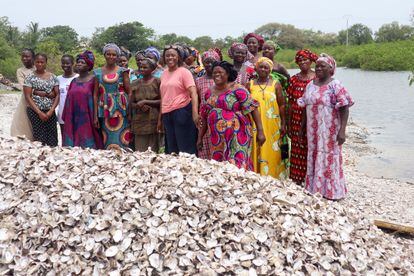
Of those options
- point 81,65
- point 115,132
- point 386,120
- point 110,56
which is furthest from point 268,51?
point 386,120

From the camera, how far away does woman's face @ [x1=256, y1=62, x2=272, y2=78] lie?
440cm

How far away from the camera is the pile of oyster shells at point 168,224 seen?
254cm

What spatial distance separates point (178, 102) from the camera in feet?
14.5

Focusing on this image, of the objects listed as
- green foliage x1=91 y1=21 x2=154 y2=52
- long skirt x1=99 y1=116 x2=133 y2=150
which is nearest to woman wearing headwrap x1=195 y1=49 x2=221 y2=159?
long skirt x1=99 y1=116 x2=133 y2=150

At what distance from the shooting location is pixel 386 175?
881 cm

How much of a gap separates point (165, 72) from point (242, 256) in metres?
2.43

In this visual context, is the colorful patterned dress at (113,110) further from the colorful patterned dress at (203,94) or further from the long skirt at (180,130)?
the colorful patterned dress at (203,94)

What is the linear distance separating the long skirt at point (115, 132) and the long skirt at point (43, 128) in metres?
0.67

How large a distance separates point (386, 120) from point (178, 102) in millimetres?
14156

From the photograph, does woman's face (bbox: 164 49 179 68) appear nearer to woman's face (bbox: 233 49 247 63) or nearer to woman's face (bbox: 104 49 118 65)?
woman's face (bbox: 104 49 118 65)

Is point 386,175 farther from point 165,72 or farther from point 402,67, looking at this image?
point 402,67

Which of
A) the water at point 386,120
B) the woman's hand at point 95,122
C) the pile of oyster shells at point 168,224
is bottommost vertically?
the water at point 386,120

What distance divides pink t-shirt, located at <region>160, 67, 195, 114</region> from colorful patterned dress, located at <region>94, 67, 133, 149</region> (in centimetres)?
45

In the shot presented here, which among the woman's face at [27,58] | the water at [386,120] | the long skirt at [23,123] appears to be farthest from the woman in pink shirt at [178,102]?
the water at [386,120]
